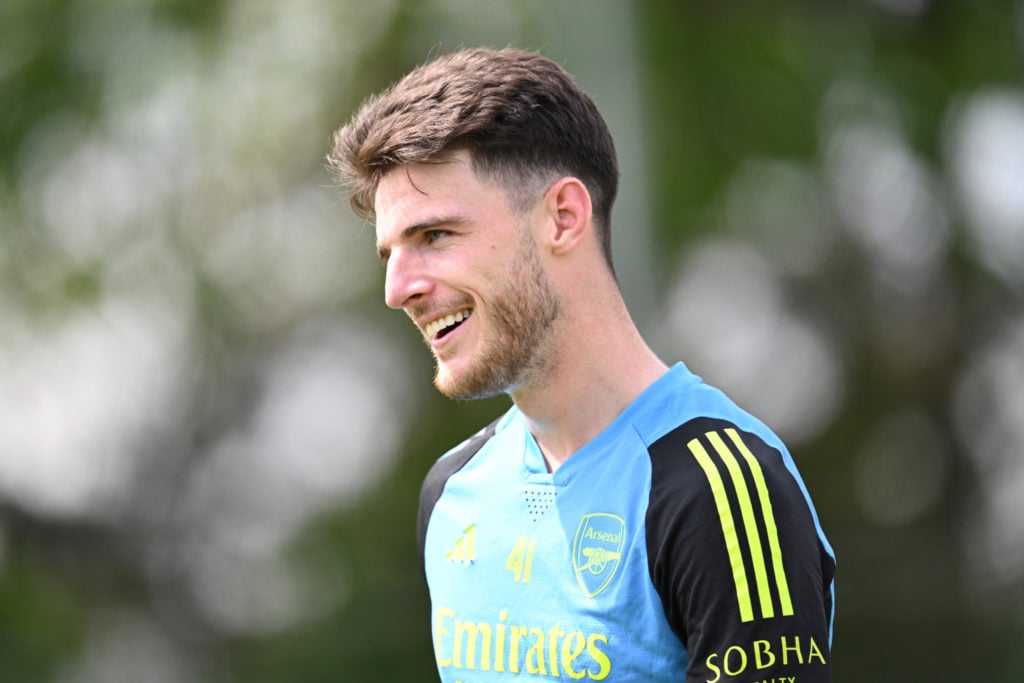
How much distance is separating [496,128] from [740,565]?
37.5 inches

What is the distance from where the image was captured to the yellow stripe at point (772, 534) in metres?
1.99

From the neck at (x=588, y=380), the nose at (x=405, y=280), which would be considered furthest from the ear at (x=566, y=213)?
the nose at (x=405, y=280)

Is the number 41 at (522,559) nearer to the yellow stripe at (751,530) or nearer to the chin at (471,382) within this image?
the chin at (471,382)

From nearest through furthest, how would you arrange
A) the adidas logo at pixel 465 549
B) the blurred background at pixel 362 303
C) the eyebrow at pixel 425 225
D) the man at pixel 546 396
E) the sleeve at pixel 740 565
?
1. the sleeve at pixel 740 565
2. the man at pixel 546 396
3. the eyebrow at pixel 425 225
4. the adidas logo at pixel 465 549
5. the blurred background at pixel 362 303

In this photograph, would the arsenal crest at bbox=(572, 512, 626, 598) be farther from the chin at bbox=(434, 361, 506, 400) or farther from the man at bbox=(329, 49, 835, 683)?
the chin at bbox=(434, 361, 506, 400)

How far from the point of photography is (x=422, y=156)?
237 cm

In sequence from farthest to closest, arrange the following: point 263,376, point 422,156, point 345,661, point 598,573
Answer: point 263,376 → point 345,661 → point 422,156 → point 598,573

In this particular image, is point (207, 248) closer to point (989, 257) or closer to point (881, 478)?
point (881, 478)

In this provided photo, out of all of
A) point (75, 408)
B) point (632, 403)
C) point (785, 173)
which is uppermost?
point (785, 173)

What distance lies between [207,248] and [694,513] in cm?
727

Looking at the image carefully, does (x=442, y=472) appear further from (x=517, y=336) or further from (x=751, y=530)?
(x=751, y=530)

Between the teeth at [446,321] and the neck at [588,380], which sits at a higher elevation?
the teeth at [446,321]

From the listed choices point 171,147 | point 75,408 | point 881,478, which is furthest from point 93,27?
point 881,478

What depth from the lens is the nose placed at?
7.79 ft
